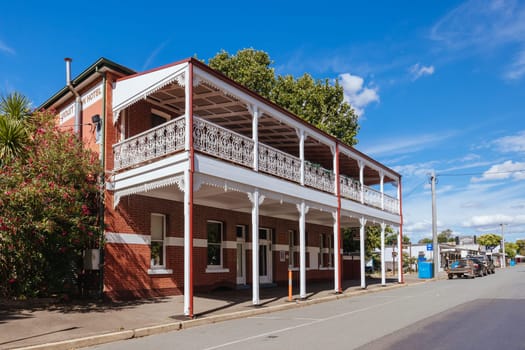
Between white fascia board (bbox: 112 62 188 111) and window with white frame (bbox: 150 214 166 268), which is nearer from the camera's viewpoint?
white fascia board (bbox: 112 62 188 111)

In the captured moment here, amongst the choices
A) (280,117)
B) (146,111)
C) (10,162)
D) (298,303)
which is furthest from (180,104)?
(298,303)

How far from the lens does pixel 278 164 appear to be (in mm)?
17562

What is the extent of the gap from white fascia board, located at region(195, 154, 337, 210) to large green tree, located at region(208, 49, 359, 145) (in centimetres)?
1573

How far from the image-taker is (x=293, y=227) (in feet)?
82.8

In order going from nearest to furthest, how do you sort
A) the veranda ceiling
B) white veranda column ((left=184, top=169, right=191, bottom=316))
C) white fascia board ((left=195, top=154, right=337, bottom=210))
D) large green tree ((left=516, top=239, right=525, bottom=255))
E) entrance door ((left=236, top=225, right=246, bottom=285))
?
white veranda column ((left=184, top=169, right=191, bottom=316)), white fascia board ((left=195, top=154, right=337, bottom=210)), the veranda ceiling, entrance door ((left=236, top=225, right=246, bottom=285)), large green tree ((left=516, top=239, right=525, bottom=255))

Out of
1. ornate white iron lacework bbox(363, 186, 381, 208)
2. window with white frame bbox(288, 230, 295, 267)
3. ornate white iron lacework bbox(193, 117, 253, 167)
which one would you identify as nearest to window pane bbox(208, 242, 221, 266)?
ornate white iron lacework bbox(193, 117, 253, 167)

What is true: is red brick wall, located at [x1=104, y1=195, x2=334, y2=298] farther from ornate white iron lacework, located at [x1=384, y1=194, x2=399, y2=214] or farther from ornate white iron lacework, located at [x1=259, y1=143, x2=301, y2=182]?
ornate white iron lacework, located at [x1=384, y1=194, x2=399, y2=214]

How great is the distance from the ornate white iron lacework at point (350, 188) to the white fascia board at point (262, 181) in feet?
5.29

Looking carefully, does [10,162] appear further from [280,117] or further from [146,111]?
[280,117]

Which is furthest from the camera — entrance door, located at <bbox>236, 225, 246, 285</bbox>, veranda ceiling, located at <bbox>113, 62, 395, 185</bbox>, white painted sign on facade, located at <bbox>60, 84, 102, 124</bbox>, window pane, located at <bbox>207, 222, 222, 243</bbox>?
entrance door, located at <bbox>236, 225, 246, 285</bbox>

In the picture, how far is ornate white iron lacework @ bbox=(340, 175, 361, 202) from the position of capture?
22594mm

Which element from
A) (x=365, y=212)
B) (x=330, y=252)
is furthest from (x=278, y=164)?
(x=330, y=252)

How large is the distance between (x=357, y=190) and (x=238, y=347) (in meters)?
15.9

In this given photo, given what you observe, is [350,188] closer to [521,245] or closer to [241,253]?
[241,253]
